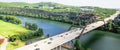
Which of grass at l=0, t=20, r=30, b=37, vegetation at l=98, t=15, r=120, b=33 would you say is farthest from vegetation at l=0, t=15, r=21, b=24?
vegetation at l=98, t=15, r=120, b=33

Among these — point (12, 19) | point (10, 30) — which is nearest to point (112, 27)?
point (10, 30)

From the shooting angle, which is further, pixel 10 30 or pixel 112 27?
pixel 112 27

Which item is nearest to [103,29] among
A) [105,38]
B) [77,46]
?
[105,38]

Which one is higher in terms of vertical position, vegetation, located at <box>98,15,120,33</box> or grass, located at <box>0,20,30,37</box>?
vegetation, located at <box>98,15,120,33</box>

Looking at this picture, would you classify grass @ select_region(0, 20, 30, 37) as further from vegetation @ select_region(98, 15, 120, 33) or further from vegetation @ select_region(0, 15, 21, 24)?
vegetation @ select_region(98, 15, 120, 33)

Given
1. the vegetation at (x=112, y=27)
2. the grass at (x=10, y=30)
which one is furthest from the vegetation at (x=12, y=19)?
the vegetation at (x=112, y=27)

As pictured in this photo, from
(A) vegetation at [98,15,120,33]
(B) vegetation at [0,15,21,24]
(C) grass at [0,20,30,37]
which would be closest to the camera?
(C) grass at [0,20,30,37]

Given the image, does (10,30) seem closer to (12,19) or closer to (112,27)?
(12,19)

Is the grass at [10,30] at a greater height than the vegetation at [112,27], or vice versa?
the vegetation at [112,27]

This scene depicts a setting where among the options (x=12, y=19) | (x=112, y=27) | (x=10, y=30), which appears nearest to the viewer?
(x=10, y=30)

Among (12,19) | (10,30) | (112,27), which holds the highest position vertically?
(112,27)

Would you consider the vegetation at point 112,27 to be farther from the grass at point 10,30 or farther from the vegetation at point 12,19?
the vegetation at point 12,19

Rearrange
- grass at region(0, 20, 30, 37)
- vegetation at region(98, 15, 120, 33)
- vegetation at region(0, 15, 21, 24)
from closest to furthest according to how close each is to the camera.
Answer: grass at region(0, 20, 30, 37) → vegetation at region(98, 15, 120, 33) → vegetation at region(0, 15, 21, 24)
